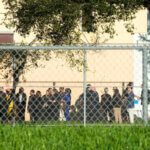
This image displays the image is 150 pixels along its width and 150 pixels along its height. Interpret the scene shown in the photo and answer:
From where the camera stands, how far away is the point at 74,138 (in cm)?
682

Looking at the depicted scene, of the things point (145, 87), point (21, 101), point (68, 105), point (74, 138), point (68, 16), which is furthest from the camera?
point (68, 16)

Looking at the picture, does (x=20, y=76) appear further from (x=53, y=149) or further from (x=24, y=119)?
(x=53, y=149)

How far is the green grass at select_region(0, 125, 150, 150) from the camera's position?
6.33 metres

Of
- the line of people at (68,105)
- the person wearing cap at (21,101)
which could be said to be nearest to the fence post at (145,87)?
the line of people at (68,105)

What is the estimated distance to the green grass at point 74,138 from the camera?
633cm

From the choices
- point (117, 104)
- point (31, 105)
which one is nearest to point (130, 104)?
point (117, 104)

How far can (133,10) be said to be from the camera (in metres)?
16.3

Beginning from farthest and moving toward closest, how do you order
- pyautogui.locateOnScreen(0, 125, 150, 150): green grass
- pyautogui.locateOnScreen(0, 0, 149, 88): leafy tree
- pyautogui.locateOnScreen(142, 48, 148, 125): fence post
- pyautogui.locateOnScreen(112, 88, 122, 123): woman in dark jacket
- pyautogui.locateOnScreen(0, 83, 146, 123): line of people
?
pyautogui.locateOnScreen(0, 0, 149, 88): leafy tree
pyautogui.locateOnScreen(112, 88, 122, 123): woman in dark jacket
pyautogui.locateOnScreen(0, 83, 146, 123): line of people
pyautogui.locateOnScreen(142, 48, 148, 125): fence post
pyautogui.locateOnScreen(0, 125, 150, 150): green grass

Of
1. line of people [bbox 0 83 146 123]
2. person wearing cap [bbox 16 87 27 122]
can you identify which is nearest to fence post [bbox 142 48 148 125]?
line of people [bbox 0 83 146 123]

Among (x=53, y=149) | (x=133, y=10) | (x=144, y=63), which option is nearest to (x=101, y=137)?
(x=53, y=149)

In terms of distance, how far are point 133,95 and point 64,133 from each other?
271 cm

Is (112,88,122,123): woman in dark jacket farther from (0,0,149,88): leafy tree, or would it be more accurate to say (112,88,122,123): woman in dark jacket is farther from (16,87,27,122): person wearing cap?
(0,0,149,88): leafy tree

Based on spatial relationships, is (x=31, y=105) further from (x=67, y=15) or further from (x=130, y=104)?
(x=67, y=15)

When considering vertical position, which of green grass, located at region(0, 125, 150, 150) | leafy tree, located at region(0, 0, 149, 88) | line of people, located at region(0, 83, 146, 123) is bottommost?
green grass, located at region(0, 125, 150, 150)
